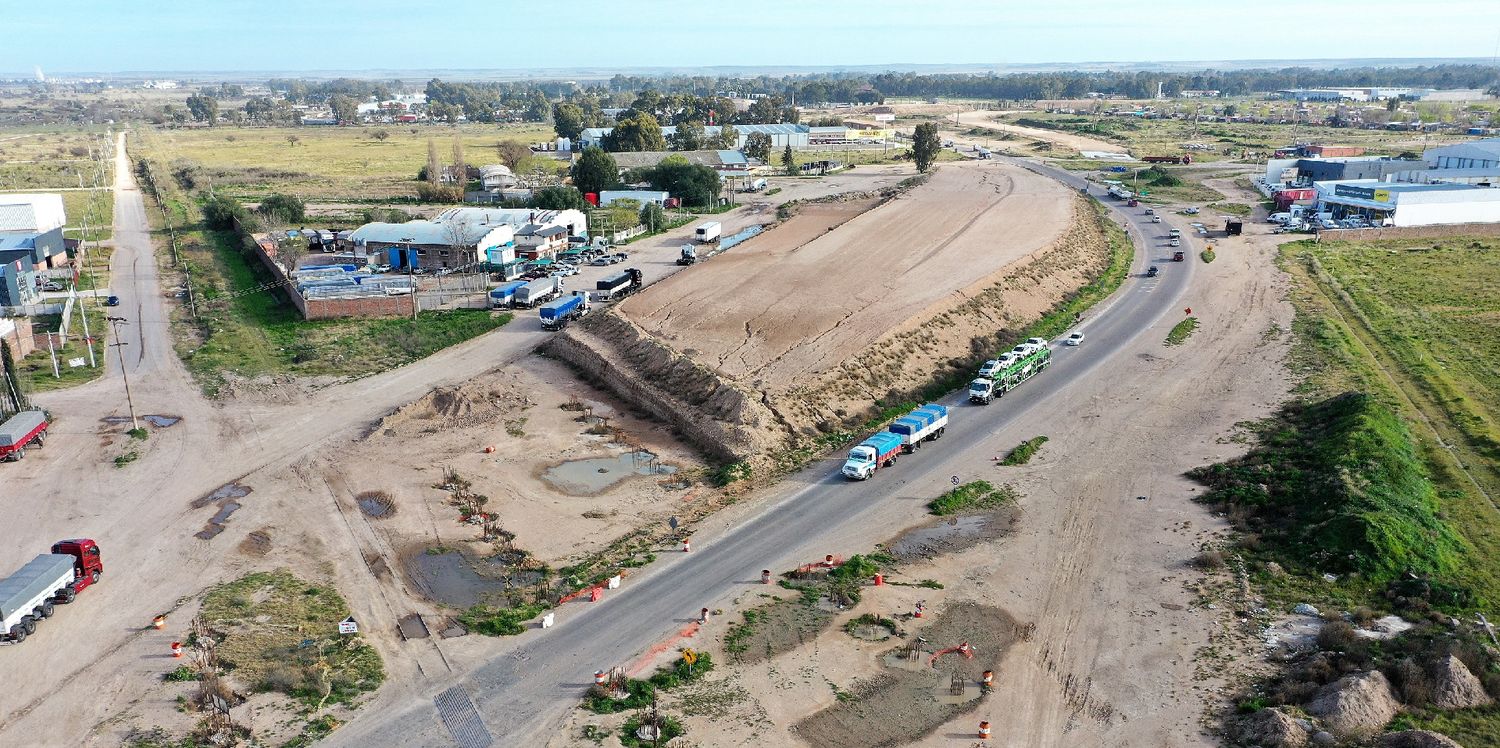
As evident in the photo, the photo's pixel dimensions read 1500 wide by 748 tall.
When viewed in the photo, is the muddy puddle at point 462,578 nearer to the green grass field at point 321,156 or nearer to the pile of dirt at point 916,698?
the pile of dirt at point 916,698

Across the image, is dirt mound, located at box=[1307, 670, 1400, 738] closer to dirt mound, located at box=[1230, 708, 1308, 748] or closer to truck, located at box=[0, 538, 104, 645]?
dirt mound, located at box=[1230, 708, 1308, 748]

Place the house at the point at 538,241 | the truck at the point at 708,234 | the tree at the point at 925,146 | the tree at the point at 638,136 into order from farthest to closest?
the tree at the point at 638,136 < the tree at the point at 925,146 < the truck at the point at 708,234 < the house at the point at 538,241

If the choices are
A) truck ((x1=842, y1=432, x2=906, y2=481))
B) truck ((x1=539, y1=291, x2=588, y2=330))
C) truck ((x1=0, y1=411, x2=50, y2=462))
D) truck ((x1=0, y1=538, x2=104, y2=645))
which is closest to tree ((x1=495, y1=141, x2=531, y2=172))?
truck ((x1=539, y1=291, x2=588, y2=330))

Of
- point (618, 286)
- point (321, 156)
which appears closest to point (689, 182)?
point (618, 286)

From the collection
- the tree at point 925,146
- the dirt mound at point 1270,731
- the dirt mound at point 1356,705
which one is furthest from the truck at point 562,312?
the tree at point 925,146

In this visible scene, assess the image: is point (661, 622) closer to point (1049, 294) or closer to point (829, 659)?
point (829, 659)
